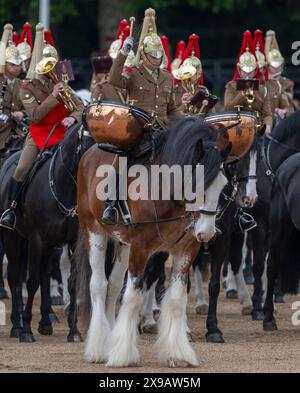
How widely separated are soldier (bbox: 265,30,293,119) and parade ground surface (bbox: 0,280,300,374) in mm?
2691

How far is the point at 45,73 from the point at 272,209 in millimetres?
2507

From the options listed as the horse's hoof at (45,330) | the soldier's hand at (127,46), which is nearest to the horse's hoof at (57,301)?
the horse's hoof at (45,330)

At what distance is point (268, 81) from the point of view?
1591 centimetres

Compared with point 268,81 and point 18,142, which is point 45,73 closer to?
point 18,142

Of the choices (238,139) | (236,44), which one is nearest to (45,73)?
(238,139)

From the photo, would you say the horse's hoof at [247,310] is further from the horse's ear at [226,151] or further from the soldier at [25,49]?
the horse's ear at [226,151]

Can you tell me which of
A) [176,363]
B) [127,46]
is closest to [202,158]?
[127,46]

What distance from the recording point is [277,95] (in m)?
15.8

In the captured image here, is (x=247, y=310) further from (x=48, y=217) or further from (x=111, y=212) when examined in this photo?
(x=111, y=212)

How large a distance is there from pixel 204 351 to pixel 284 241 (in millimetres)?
1974

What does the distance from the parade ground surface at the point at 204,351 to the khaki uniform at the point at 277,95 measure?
273 centimetres

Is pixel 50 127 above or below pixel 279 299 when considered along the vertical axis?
above

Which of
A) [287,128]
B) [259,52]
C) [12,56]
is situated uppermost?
[259,52]

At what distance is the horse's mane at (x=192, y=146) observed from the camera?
400 inches
